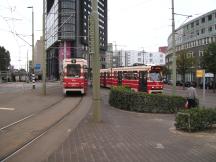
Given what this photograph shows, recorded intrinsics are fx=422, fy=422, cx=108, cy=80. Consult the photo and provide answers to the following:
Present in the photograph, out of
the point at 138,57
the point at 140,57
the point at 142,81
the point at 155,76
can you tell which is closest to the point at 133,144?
the point at 155,76

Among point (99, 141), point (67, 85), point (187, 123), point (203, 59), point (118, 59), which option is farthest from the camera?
point (118, 59)

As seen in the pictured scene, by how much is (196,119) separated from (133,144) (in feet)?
10.9

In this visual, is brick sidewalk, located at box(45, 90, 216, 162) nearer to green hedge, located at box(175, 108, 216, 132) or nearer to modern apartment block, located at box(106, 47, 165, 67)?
green hedge, located at box(175, 108, 216, 132)

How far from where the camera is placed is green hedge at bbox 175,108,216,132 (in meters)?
14.0

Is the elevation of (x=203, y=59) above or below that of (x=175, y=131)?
above

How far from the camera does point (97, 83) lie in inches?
671

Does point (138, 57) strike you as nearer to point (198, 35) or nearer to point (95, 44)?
point (198, 35)

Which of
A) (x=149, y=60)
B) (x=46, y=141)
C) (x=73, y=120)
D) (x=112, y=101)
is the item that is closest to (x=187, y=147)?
(x=46, y=141)

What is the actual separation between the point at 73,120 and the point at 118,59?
13608 cm

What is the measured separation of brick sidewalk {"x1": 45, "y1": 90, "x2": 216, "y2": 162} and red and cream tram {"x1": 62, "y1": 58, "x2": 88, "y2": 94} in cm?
2038

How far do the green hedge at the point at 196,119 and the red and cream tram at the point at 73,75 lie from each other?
74.9ft

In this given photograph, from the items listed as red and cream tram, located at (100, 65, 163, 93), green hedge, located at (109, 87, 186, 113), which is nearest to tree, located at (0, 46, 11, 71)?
red and cream tram, located at (100, 65, 163, 93)

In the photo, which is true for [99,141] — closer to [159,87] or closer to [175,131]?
[175,131]

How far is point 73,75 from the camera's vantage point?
120 feet
